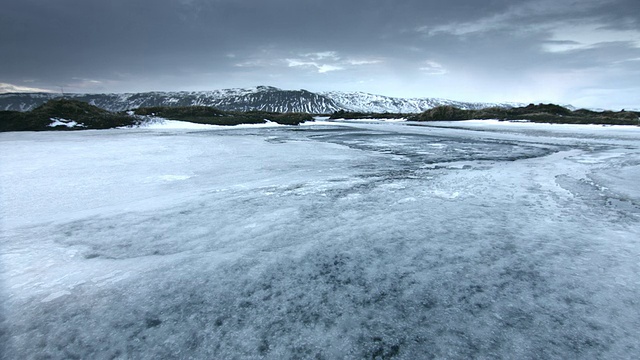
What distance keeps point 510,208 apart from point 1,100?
942ft

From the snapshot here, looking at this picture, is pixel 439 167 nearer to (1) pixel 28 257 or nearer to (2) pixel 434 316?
(2) pixel 434 316

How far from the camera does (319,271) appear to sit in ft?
6.81

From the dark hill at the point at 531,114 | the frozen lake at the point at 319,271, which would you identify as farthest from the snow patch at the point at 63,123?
the dark hill at the point at 531,114

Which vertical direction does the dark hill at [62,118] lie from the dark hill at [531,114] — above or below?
below

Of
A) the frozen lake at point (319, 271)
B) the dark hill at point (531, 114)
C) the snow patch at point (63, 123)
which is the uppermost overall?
the dark hill at point (531, 114)

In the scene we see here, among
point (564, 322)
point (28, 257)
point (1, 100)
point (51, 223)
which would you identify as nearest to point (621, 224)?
point (564, 322)

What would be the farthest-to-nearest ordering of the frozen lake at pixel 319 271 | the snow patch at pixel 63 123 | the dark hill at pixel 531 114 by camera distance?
the dark hill at pixel 531 114 → the snow patch at pixel 63 123 → the frozen lake at pixel 319 271

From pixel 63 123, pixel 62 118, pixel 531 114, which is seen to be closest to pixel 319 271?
pixel 63 123

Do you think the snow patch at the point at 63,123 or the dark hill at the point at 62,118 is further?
the snow patch at the point at 63,123

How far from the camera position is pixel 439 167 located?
19.7 feet

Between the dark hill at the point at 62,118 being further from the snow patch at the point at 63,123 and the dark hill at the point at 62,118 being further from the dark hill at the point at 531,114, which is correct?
the dark hill at the point at 531,114

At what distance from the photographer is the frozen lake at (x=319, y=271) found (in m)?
1.43

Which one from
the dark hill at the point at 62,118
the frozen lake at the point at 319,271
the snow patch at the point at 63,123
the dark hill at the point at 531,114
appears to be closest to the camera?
the frozen lake at the point at 319,271

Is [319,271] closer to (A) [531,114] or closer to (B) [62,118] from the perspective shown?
(B) [62,118]
